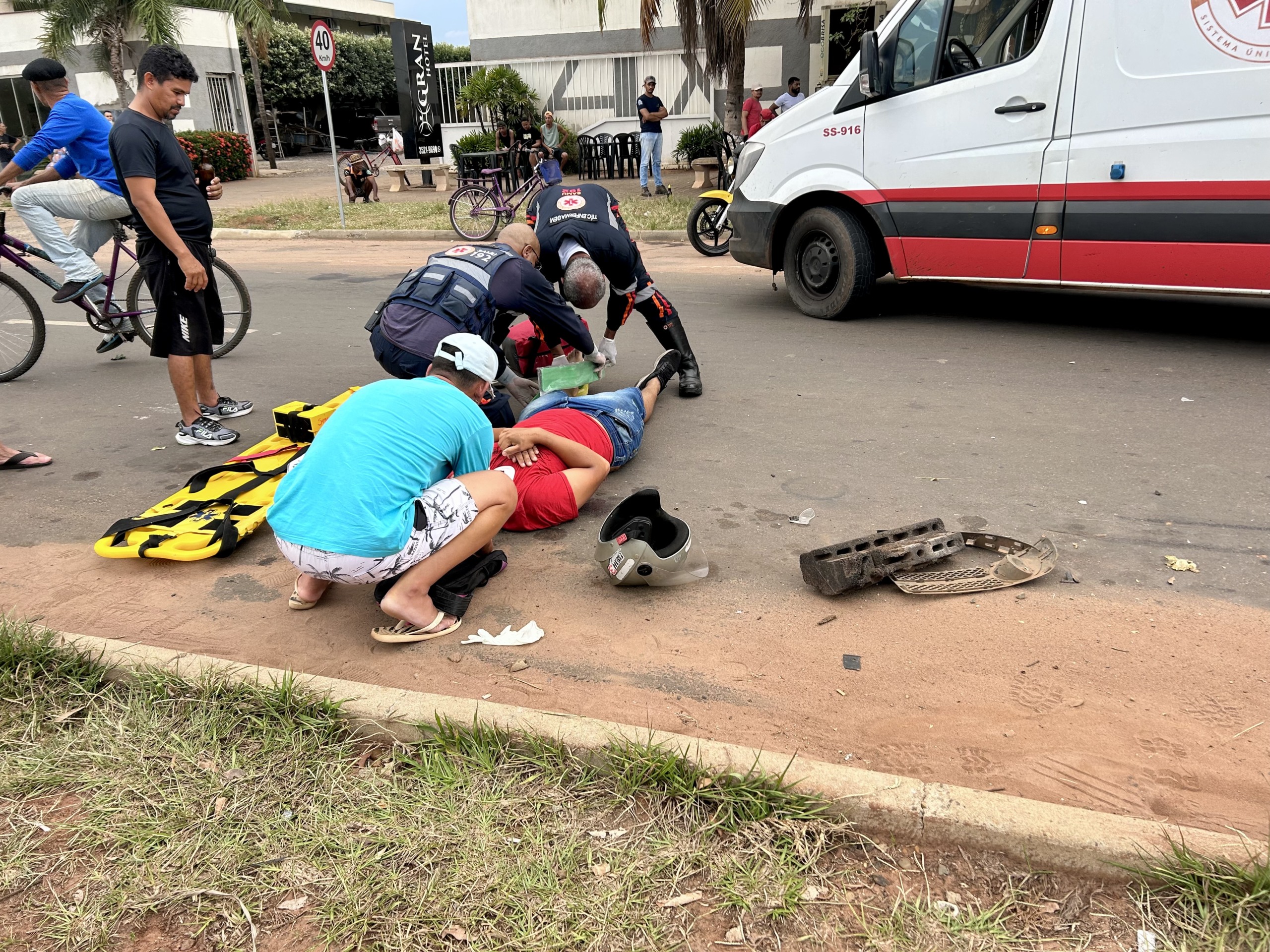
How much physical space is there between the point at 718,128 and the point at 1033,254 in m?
15.1

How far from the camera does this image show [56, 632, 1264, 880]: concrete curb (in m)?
2.08

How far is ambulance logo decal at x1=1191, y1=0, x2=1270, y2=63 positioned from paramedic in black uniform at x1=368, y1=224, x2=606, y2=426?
3910 millimetres

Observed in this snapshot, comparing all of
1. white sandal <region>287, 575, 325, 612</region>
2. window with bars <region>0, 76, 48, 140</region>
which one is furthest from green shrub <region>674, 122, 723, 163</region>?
window with bars <region>0, 76, 48, 140</region>

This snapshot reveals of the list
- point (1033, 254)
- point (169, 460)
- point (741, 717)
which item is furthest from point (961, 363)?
point (169, 460)

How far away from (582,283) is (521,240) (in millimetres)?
416

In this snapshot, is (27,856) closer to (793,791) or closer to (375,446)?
(375,446)

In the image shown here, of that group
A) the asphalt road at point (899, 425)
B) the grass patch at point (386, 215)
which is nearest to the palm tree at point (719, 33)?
the grass patch at point (386, 215)

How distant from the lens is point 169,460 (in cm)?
502

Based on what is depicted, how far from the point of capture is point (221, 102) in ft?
87.6

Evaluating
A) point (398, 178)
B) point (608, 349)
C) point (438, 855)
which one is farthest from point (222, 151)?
point (438, 855)

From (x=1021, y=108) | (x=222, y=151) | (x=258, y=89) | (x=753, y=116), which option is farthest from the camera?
(x=258, y=89)

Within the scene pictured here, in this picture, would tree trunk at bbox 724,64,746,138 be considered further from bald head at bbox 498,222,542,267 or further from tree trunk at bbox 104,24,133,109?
tree trunk at bbox 104,24,133,109

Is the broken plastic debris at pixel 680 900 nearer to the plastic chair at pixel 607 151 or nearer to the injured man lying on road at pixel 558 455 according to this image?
the injured man lying on road at pixel 558 455

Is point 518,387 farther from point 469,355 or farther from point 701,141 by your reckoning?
point 701,141
